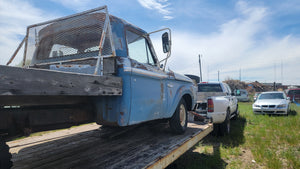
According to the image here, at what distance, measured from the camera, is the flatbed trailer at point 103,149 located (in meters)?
2.41

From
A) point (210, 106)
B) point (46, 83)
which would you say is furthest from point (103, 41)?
point (210, 106)

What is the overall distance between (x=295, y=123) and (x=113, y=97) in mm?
8202

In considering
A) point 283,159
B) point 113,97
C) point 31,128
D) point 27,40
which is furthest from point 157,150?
point 283,159

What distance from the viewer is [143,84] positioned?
261cm

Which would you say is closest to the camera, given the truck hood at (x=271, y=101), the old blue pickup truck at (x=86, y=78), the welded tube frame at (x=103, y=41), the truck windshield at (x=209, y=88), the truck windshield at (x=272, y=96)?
the old blue pickup truck at (x=86, y=78)

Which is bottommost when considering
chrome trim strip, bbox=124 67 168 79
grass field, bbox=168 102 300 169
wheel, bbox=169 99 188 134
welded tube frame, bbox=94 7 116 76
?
grass field, bbox=168 102 300 169

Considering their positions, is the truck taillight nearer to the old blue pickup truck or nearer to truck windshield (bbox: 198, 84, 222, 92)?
truck windshield (bbox: 198, 84, 222, 92)

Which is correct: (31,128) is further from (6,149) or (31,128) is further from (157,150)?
(157,150)

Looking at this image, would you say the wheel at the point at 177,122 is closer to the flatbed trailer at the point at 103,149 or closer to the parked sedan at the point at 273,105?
the flatbed trailer at the point at 103,149

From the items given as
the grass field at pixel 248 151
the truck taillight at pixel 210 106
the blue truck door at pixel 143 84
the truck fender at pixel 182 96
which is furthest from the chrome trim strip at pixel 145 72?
the truck taillight at pixel 210 106

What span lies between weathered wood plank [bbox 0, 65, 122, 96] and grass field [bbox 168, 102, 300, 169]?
2823mm

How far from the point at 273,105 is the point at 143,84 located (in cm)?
972

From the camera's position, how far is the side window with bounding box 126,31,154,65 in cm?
277

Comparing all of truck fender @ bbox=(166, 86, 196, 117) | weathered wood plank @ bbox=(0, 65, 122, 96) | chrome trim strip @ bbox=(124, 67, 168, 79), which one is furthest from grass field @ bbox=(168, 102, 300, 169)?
weathered wood plank @ bbox=(0, 65, 122, 96)
